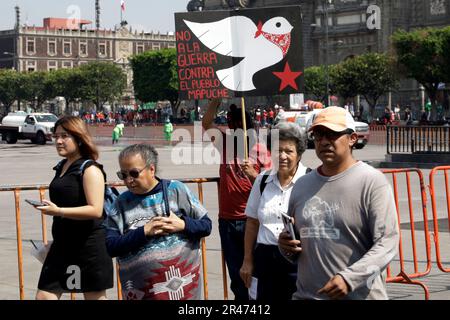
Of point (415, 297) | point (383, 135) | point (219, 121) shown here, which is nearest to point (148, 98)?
point (219, 121)

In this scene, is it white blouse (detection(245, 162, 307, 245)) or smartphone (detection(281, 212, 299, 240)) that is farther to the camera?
white blouse (detection(245, 162, 307, 245))

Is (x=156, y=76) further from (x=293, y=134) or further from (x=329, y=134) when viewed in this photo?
(x=329, y=134)

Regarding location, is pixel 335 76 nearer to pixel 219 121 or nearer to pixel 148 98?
pixel 219 121

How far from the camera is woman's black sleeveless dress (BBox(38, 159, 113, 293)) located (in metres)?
5.89

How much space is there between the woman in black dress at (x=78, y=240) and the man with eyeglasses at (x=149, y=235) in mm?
484

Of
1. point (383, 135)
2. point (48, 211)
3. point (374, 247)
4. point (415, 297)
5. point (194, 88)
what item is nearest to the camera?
point (374, 247)

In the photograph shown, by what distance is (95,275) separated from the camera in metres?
5.91

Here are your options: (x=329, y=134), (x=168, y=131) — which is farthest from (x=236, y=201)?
(x=168, y=131)

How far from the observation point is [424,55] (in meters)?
59.0

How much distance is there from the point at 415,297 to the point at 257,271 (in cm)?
320

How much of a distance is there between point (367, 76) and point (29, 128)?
26.6 meters

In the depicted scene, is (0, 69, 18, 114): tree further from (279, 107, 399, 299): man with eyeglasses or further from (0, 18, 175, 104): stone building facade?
(279, 107, 399, 299): man with eyeglasses

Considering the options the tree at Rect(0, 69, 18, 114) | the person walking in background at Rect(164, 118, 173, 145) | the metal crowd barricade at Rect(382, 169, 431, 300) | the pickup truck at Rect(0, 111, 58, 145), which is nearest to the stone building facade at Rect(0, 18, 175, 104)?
the tree at Rect(0, 69, 18, 114)

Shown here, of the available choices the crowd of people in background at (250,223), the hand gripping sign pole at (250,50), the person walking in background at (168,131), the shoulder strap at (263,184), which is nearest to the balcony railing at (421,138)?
the hand gripping sign pole at (250,50)
